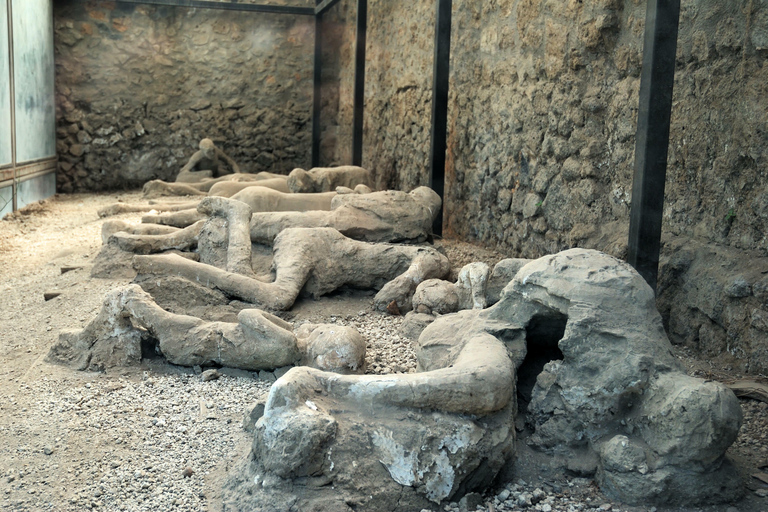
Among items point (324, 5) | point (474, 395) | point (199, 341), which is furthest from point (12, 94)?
point (474, 395)

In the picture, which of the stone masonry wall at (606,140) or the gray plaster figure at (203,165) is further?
the gray plaster figure at (203,165)

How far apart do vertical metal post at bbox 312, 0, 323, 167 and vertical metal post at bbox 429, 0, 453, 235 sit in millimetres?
5723

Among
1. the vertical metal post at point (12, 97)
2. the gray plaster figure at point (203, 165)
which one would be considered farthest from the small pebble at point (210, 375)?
the gray plaster figure at point (203, 165)

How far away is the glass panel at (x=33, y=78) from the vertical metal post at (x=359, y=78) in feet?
13.5

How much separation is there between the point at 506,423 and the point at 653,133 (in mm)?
1660

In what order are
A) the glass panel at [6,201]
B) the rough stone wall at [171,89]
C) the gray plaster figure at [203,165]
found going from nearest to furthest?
the glass panel at [6,201], the gray plaster figure at [203,165], the rough stone wall at [171,89]

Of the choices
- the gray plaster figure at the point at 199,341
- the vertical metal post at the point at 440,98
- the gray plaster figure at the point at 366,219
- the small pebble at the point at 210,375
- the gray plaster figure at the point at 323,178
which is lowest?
the small pebble at the point at 210,375

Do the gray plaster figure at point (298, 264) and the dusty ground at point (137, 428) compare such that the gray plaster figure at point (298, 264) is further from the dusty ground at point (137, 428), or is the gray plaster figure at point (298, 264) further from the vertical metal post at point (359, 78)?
the vertical metal post at point (359, 78)

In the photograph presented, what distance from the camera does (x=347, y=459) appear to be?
7.09ft

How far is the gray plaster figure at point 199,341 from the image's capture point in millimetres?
3195

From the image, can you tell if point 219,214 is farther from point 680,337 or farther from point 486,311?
point 680,337

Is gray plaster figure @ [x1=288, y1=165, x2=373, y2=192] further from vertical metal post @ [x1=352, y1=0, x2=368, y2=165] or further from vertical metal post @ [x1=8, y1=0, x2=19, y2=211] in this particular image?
vertical metal post @ [x1=8, y1=0, x2=19, y2=211]

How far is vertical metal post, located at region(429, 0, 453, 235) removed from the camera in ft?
19.5

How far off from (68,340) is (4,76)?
5.95m
